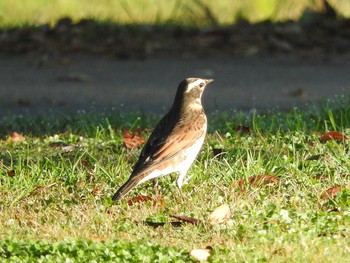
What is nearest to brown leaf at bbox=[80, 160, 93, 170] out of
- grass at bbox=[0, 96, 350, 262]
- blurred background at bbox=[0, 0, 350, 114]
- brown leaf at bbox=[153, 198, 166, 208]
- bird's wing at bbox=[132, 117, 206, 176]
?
grass at bbox=[0, 96, 350, 262]

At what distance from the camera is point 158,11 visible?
16547mm

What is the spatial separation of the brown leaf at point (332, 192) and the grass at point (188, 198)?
2.0 inches

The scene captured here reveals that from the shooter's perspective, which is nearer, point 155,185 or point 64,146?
point 155,185

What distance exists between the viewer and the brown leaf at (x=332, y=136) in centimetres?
891

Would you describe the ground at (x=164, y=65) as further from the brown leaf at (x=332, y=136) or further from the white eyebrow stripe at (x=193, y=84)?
the white eyebrow stripe at (x=193, y=84)

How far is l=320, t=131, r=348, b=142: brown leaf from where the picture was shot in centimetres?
891

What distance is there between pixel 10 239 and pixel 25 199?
1242mm

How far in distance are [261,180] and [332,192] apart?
22.8 inches

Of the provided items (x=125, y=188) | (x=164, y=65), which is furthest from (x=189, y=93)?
(x=164, y=65)

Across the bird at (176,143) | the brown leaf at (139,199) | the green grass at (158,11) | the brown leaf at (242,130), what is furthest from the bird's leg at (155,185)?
the green grass at (158,11)

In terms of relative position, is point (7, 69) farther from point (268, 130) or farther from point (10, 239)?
point (10, 239)

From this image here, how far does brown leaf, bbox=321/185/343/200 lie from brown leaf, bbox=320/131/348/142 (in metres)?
1.34

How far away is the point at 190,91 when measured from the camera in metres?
8.41

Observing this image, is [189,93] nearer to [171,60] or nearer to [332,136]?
[332,136]
